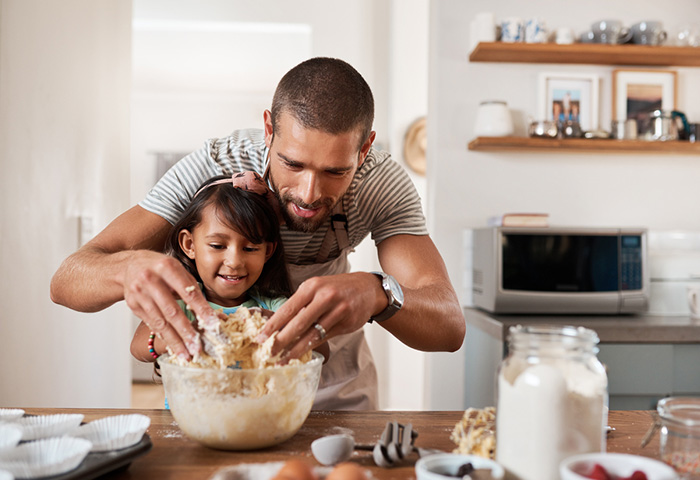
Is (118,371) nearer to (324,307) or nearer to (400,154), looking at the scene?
(400,154)

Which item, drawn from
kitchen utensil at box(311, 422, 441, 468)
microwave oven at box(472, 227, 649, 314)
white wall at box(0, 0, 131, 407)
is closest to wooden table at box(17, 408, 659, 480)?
kitchen utensil at box(311, 422, 441, 468)

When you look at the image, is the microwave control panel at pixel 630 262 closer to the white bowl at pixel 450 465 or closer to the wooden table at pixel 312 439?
the wooden table at pixel 312 439

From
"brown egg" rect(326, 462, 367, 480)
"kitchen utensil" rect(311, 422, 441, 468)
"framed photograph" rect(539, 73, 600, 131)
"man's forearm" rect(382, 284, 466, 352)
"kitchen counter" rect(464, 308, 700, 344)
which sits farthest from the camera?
"framed photograph" rect(539, 73, 600, 131)

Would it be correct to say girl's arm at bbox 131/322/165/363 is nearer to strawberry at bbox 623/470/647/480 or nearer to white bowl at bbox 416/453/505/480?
white bowl at bbox 416/453/505/480

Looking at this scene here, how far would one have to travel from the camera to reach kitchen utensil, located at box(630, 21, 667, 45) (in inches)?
120

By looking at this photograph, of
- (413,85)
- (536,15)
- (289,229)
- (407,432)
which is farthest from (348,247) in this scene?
(413,85)

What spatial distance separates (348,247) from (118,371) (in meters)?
1.97

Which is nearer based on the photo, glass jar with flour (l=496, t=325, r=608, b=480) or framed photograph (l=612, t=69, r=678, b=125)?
glass jar with flour (l=496, t=325, r=608, b=480)

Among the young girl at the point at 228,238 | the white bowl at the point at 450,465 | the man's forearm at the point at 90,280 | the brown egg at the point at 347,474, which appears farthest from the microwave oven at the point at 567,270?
the brown egg at the point at 347,474

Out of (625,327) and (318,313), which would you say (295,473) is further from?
(625,327)

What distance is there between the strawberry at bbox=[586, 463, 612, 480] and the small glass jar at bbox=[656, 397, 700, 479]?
0.17 metres

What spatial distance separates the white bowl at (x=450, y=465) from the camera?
2.44ft

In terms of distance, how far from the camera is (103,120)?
306 cm

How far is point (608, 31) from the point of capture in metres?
3.05
